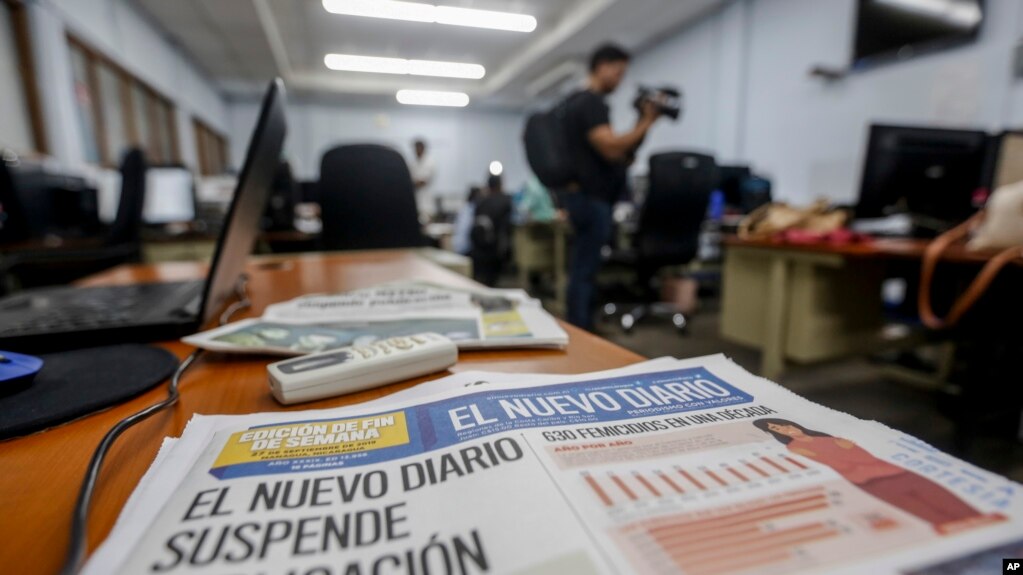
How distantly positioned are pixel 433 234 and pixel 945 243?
3521mm

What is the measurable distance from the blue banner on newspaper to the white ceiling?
539cm

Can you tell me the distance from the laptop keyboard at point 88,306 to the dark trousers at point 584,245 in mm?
1916

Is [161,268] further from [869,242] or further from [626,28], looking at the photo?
[626,28]

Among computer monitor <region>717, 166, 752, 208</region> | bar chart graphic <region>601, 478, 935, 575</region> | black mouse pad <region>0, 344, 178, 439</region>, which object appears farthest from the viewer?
computer monitor <region>717, 166, 752, 208</region>

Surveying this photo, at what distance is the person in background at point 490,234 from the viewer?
3.79 metres

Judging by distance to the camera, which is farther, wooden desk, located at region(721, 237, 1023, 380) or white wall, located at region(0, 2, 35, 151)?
white wall, located at region(0, 2, 35, 151)

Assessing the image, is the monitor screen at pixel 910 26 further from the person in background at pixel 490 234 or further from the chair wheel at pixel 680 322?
the person in background at pixel 490 234

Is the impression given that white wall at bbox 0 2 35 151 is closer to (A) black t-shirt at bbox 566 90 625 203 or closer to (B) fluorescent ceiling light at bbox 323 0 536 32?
(B) fluorescent ceiling light at bbox 323 0 536 32

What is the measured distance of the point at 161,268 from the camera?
4.10ft

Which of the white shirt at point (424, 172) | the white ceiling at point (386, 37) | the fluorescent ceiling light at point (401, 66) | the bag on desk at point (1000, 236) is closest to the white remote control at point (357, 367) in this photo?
the bag on desk at point (1000, 236)

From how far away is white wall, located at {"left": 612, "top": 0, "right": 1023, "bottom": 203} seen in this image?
2967mm

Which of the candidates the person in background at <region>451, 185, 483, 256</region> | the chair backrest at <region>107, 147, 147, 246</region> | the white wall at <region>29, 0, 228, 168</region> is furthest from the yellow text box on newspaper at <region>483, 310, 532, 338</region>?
the white wall at <region>29, 0, 228, 168</region>

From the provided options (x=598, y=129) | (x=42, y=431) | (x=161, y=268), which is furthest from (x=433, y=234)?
(x=42, y=431)

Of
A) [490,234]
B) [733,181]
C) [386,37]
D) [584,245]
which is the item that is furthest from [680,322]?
[386,37]
